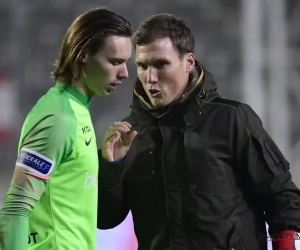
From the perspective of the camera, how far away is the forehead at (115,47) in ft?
7.55

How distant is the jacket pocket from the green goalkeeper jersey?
434 millimetres

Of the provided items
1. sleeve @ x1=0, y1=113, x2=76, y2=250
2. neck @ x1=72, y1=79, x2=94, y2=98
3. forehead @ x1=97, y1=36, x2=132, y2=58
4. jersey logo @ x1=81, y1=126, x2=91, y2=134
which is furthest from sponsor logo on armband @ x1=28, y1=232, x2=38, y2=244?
forehead @ x1=97, y1=36, x2=132, y2=58

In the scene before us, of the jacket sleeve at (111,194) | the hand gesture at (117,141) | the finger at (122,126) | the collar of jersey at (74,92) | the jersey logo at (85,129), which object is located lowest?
the jacket sleeve at (111,194)

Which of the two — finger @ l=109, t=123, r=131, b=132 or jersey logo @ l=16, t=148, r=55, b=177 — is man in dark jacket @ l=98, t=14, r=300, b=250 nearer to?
finger @ l=109, t=123, r=131, b=132

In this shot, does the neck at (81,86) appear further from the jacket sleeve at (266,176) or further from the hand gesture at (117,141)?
the jacket sleeve at (266,176)

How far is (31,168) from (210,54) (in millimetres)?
4382

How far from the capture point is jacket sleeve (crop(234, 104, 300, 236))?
98.7 inches

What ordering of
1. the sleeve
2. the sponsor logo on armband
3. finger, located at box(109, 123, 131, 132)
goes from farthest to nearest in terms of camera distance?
finger, located at box(109, 123, 131, 132), the sponsor logo on armband, the sleeve

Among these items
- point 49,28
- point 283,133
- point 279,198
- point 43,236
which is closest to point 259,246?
point 279,198

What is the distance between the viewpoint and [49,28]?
6418 millimetres

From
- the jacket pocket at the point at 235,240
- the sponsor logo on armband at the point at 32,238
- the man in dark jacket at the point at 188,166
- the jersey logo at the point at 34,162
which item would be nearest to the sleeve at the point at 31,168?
the jersey logo at the point at 34,162

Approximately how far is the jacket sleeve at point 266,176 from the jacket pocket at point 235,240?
0.36 feet

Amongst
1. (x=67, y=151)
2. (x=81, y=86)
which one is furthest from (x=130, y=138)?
(x=67, y=151)

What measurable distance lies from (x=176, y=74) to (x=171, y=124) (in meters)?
0.15
